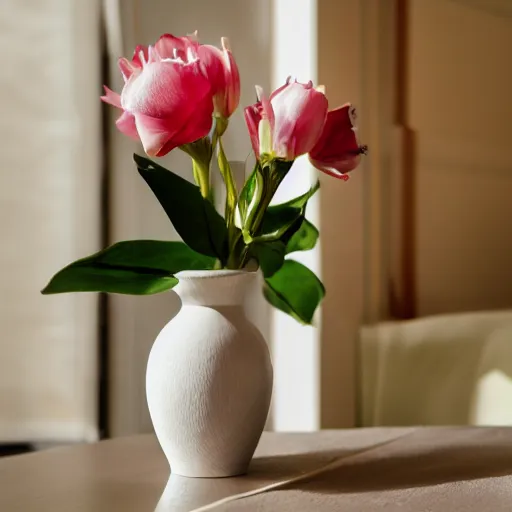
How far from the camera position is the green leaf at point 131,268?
0.73 m

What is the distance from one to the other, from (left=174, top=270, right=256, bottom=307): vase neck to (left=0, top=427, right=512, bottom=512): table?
0.16 meters

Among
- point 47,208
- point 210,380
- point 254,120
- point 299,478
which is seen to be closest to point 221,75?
point 254,120

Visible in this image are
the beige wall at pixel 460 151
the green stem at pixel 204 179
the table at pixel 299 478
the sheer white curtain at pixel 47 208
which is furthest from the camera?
the beige wall at pixel 460 151

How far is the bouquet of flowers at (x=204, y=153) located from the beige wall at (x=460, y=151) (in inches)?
22.6

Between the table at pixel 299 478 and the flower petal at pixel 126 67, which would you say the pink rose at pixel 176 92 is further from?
the table at pixel 299 478

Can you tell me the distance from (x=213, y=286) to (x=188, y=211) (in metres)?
0.07

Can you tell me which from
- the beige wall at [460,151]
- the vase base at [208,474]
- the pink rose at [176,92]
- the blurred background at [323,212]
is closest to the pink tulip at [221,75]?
the pink rose at [176,92]

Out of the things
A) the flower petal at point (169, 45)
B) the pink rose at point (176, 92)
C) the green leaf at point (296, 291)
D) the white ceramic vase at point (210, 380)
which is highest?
the flower petal at point (169, 45)

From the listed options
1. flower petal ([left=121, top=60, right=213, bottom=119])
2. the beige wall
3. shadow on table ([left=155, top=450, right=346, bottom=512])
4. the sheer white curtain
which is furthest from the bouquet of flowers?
the beige wall

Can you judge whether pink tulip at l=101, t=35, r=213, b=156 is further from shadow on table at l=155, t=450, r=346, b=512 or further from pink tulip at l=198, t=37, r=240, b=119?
shadow on table at l=155, t=450, r=346, b=512

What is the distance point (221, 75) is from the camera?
709 millimetres

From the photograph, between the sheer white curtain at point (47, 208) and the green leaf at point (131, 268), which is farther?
the sheer white curtain at point (47, 208)

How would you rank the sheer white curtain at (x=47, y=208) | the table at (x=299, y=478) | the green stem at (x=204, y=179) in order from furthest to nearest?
the sheer white curtain at (x=47, y=208) → the green stem at (x=204, y=179) → the table at (x=299, y=478)

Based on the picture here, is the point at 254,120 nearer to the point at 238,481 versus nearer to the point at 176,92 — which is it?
the point at 176,92
